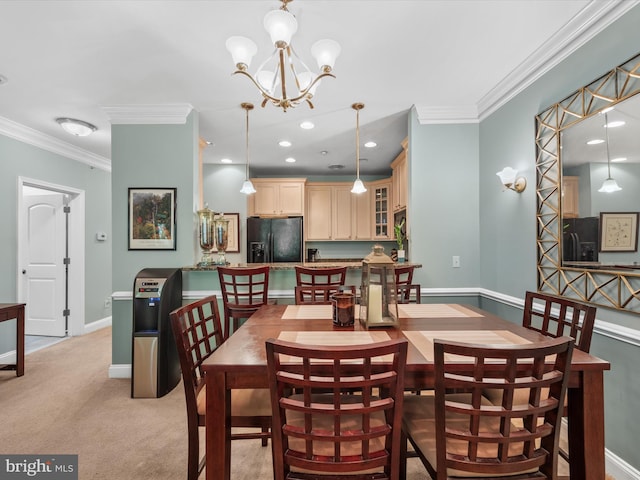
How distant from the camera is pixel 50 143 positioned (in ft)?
13.3

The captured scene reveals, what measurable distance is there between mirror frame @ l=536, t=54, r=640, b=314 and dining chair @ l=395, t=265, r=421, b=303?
0.86 metres

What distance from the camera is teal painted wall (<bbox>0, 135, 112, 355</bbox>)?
3578 mm

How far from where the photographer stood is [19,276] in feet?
12.3

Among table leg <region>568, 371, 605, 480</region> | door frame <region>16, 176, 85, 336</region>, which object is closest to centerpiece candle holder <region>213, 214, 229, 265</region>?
door frame <region>16, 176, 85, 336</region>

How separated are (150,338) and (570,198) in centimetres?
311

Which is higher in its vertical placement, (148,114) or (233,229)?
(148,114)

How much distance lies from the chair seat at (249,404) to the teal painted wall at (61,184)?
11.3ft

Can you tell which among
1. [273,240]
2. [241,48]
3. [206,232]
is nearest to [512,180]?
[241,48]

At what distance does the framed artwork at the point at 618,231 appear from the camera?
64.8 inches

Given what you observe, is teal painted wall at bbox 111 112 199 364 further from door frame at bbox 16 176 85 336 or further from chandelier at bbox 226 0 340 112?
door frame at bbox 16 176 85 336

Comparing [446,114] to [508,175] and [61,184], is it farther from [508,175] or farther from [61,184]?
[61,184]

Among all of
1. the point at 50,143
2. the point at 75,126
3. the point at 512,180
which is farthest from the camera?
the point at 50,143

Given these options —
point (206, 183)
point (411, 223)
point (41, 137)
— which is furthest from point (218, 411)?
point (206, 183)

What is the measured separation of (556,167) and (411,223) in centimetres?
128
